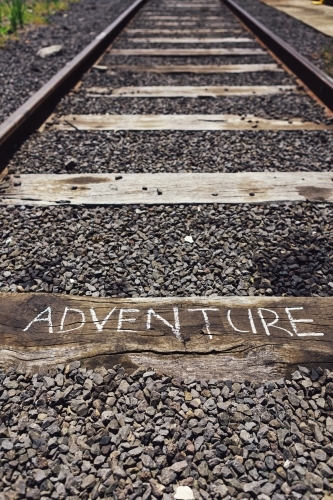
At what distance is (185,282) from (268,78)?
14.2ft

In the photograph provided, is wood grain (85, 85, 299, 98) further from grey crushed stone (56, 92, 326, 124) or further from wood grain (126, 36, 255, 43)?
wood grain (126, 36, 255, 43)

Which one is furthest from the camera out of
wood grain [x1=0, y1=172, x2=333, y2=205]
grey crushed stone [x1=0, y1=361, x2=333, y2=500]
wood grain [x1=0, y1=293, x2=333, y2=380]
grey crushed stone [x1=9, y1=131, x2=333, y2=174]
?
grey crushed stone [x1=9, y1=131, x2=333, y2=174]

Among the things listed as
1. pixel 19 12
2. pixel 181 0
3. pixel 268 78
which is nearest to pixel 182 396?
pixel 268 78

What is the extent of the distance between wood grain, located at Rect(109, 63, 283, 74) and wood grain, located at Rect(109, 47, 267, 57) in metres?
0.68

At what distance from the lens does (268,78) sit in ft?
19.0

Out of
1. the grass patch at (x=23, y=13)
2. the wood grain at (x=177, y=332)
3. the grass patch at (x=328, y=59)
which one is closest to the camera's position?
the wood grain at (x=177, y=332)

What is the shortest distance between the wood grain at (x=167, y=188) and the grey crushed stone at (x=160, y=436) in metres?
1.50

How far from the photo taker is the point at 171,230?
2.81 metres

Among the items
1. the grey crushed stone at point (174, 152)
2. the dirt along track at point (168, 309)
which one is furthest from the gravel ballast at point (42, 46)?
the dirt along track at point (168, 309)

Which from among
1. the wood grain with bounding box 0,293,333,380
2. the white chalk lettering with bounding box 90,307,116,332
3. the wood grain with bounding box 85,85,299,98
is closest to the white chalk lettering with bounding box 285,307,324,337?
the wood grain with bounding box 0,293,333,380

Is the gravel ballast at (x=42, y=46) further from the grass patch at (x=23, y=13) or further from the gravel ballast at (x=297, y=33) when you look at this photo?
the gravel ballast at (x=297, y=33)

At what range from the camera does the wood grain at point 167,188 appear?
124 inches

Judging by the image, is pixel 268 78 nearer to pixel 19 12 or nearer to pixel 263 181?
pixel 263 181

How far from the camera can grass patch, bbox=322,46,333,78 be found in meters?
5.77
